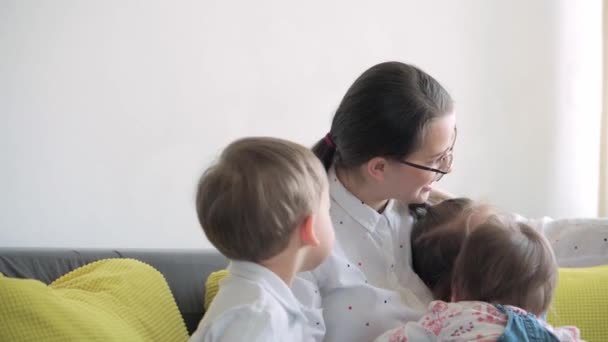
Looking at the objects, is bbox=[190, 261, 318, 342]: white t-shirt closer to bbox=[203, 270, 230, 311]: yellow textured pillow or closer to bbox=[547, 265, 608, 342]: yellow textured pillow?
bbox=[203, 270, 230, 311]: yellow textured pillow

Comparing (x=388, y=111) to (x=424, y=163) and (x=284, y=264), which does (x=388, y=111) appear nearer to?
(x=424, y=163)

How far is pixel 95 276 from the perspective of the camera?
162cm

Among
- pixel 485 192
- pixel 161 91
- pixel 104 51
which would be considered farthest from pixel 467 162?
pixel 104 51

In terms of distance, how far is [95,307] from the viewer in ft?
4.83

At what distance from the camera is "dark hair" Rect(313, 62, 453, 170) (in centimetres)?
155

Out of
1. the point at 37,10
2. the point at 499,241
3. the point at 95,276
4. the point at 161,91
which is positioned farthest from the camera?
the point at 161,91

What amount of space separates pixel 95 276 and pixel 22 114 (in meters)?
1.01

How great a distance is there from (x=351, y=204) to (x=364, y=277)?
142mm

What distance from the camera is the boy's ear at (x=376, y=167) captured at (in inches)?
62.6

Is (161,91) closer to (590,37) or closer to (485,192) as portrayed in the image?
(485,192)

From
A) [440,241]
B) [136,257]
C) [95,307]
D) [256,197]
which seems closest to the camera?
[256,197]

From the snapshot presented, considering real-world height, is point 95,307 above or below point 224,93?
below

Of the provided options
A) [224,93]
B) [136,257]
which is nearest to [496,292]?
[136,257]

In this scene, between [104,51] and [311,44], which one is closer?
[104,51]
